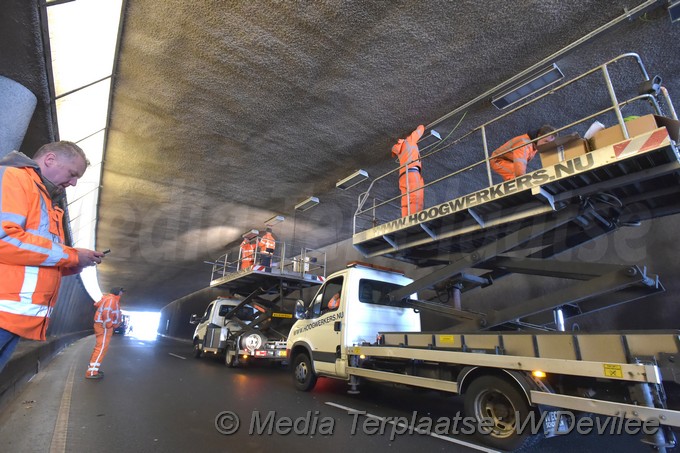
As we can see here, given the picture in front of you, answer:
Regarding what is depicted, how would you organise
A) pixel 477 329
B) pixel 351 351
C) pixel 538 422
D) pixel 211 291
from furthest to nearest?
pixel 211 291 → pixel 351 351 → pixel 477 329 → pixel 538 422

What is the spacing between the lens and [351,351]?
5480 millimetres

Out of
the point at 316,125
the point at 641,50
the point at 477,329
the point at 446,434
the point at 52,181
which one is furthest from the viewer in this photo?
the point at 316,125

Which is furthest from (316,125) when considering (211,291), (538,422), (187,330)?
(187,330)

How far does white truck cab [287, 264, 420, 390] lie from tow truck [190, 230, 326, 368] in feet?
10.2

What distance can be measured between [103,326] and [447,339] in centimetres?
699

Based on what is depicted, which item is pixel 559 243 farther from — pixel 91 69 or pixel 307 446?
pixel 91 69

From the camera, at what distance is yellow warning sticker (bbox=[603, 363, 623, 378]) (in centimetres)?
283

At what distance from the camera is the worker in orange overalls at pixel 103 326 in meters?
6.96

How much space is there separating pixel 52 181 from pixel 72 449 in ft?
8.89

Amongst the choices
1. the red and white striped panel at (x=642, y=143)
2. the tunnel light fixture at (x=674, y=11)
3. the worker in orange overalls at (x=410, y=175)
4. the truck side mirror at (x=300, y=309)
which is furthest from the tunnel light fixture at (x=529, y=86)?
the truck side mirror at (x=300, y=309)

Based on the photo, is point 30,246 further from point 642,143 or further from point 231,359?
point 231,359

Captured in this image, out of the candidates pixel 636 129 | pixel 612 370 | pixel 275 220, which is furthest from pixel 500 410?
pixel 275 220

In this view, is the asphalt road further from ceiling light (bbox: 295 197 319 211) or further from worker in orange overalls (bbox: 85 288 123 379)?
ceiling light (bbox: 295 197 319 211)

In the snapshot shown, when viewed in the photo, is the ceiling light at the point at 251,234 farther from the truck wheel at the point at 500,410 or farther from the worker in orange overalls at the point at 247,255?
the truck wheel at the point at 500,410
